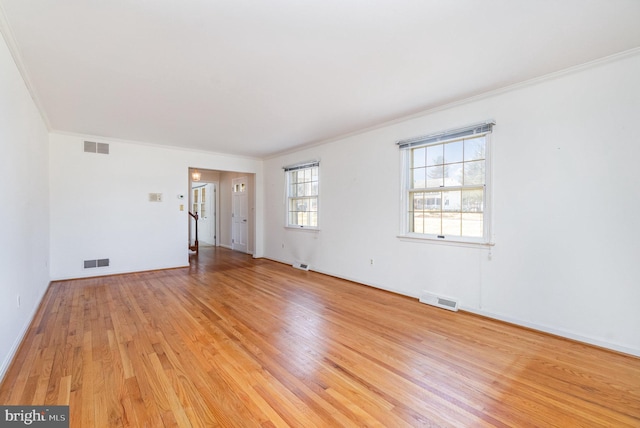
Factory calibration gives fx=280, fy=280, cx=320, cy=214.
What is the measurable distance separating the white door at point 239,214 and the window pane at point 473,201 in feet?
18.7

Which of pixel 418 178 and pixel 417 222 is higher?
pixel 418 178

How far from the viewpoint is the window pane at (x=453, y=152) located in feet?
11.6

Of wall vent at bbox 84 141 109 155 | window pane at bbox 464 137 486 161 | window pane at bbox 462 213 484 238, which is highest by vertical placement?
wall vent at bbox 84 141 109 155

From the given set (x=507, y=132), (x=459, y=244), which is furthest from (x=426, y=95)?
(x=459, y=244)

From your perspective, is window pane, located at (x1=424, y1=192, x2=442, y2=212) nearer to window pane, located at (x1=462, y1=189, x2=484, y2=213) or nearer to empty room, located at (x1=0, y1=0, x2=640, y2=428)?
empty room, located at (x1=0, y1=0, x2=640, y2=428)

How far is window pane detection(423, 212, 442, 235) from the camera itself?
148 inches

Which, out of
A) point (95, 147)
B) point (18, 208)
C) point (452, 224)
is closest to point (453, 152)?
point (452, 224)

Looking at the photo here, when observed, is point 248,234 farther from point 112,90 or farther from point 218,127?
point 112,90

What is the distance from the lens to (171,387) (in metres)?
1.92

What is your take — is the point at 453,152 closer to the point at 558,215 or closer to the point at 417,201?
the point at 417,201

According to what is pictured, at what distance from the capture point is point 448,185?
3.61 m

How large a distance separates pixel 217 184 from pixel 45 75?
6726 mm

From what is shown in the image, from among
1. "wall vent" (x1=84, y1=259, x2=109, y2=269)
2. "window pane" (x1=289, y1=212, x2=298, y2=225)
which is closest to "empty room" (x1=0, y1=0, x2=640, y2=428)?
"wall vent" (x1=84, y1=259, x2=109, y2=269)

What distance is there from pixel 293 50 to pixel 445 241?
2817 mm
